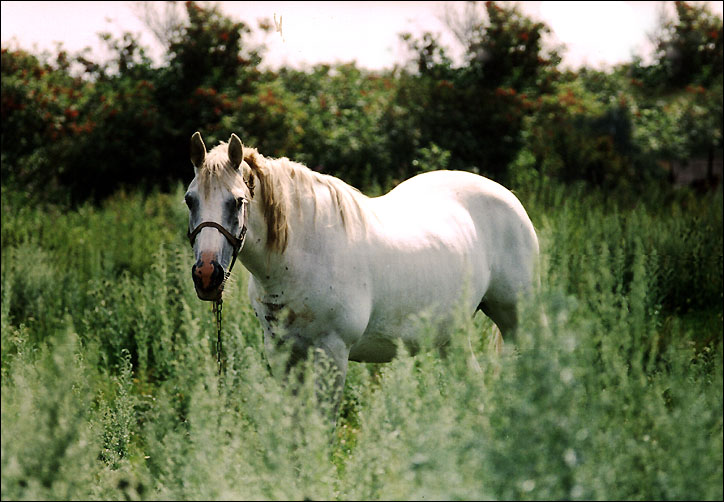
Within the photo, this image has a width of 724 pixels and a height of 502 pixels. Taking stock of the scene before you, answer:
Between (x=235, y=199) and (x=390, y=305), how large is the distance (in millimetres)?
957

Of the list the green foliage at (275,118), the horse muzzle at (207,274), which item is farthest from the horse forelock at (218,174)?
the green foliage at (275,118)

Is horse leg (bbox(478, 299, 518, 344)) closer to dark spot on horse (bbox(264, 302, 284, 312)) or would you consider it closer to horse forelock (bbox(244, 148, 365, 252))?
horse forelock (bbox(244, 148, 365, 252))

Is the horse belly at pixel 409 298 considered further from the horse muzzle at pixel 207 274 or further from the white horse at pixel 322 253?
the horse muzzle at pixel 207 274

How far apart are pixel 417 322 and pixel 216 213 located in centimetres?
87

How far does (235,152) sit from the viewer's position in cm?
314

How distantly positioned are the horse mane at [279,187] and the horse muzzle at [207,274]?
0.32 metres

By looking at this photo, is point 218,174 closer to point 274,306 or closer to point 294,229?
point 294,229

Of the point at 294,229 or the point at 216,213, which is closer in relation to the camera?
the point at 216,213

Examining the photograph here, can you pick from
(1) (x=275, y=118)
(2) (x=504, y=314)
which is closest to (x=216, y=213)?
(2) (x=504, y=314)

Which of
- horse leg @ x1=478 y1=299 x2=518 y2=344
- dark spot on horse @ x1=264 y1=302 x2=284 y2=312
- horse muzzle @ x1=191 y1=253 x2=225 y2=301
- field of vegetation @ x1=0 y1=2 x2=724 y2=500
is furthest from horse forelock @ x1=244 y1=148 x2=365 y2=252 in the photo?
horse leg @ x1=478 y1=299 x2=518 y2=344

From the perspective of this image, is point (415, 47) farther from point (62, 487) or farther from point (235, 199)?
point (62, 487)

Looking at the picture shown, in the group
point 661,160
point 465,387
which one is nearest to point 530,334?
point 465,387

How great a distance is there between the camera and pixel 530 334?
7.43ft

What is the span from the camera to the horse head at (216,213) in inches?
118
